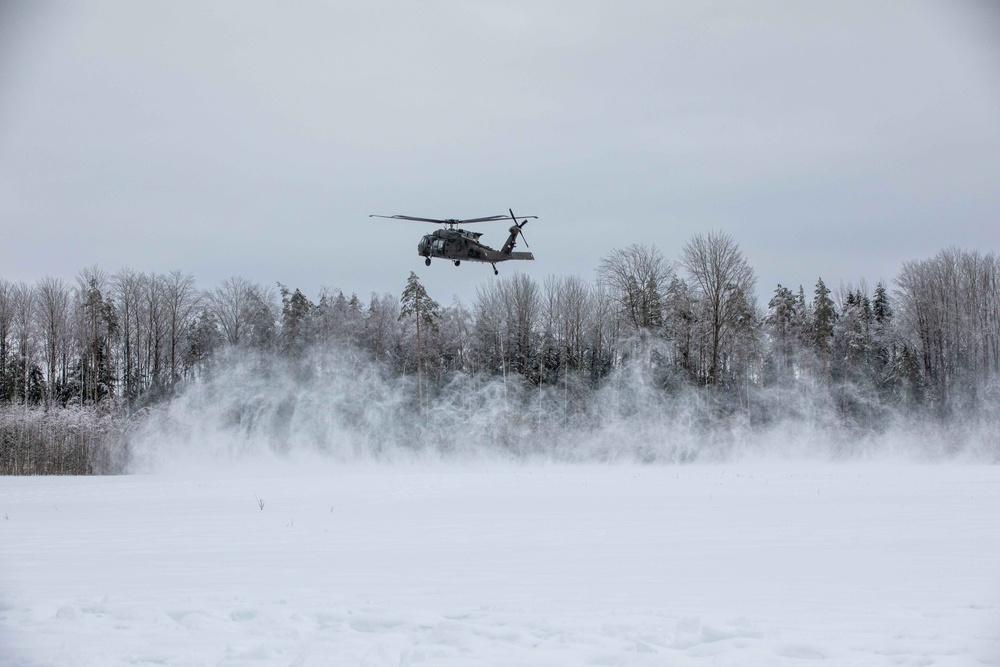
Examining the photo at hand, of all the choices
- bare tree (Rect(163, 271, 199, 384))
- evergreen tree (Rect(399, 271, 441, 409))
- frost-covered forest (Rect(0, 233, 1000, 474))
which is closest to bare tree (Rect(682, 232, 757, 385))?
frost-covered forest (Rect(0, 233, 1000, 474))

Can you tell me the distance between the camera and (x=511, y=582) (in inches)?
391

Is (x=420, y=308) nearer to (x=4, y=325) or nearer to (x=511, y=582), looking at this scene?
(x=4, y=325)

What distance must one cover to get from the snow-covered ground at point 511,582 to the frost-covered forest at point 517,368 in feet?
79.5

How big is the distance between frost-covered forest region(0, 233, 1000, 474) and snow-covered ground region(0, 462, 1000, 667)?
2424cm

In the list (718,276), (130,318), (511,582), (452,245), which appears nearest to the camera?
(511,582)

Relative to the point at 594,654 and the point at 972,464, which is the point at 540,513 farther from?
the point at 972,464

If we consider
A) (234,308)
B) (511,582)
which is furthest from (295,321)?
(511,582)

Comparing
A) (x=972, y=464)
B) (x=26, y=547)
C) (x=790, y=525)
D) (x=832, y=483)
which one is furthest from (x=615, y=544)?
(x=972, y=464)

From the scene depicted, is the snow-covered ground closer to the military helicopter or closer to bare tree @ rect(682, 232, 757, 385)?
the military helicopter

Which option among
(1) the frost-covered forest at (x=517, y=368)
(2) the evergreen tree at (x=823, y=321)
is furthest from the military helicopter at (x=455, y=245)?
(2) the evergreen tree at (x=823, y=321)

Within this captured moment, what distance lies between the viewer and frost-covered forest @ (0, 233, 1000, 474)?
45.1 metres

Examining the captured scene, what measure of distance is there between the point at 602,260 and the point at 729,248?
10.8 metres

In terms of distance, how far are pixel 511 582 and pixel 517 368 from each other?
5173 centimetres

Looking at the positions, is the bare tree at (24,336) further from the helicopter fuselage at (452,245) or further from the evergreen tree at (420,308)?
the helicopter fuselage at (452,245)
